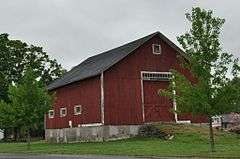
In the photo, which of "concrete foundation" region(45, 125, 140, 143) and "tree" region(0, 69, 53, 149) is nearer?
"tree" region(0, 69, 53, 149)

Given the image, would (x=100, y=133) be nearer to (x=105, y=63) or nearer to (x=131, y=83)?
(x=131, y=83)

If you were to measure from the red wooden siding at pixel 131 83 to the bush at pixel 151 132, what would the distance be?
2.71 ft

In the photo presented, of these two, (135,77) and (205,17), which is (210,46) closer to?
(205,17)

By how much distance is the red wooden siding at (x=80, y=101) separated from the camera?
3925 centimetres

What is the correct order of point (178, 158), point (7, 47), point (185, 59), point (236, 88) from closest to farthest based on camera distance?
point (178, 158) < point (236, 88) < point (185, 59) < point (7, 47)

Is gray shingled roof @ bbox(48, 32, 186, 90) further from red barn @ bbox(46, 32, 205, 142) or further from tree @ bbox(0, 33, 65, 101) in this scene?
tree @ bbox(0, 33, 65, 101)

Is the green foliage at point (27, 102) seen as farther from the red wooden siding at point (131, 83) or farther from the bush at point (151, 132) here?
the bush at point (151, 132)

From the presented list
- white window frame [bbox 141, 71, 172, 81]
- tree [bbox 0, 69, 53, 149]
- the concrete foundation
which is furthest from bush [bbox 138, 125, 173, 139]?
tree [bbox 0, 69, 53, 149]

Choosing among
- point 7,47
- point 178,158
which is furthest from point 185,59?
point 7,47

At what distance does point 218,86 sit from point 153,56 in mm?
18055

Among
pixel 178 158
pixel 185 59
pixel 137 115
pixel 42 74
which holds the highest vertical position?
pixel 42 74

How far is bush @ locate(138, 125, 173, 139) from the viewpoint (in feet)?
120

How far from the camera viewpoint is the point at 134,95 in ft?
131

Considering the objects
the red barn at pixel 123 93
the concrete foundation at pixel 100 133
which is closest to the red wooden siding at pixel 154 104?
the red barn at pixel 123 93
